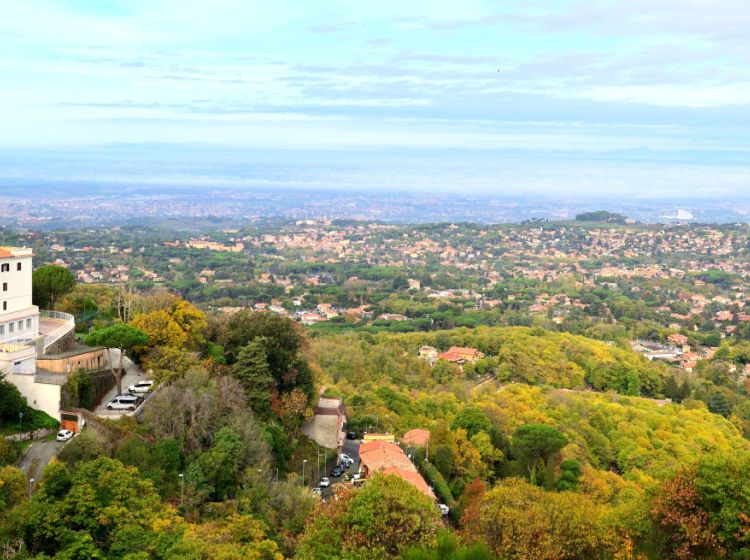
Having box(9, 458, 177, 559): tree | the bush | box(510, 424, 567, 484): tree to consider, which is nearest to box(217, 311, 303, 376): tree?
the bush

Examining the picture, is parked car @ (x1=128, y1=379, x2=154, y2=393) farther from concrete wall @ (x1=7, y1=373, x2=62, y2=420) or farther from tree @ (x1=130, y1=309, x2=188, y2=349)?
concrete wall @ (x1=7, y1=373, x2=62, y2=420)

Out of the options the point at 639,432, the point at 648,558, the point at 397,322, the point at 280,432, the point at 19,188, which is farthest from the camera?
the point at 19,188

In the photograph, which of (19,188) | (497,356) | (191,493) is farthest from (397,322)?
(19,188)

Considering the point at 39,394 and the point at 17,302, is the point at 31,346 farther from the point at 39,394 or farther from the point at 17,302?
the point at 17,302

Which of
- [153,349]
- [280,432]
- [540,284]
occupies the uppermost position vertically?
[153,349]

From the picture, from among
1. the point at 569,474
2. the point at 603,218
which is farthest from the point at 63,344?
the point at 603,218

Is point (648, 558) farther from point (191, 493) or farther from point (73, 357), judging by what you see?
point (73, 357)
